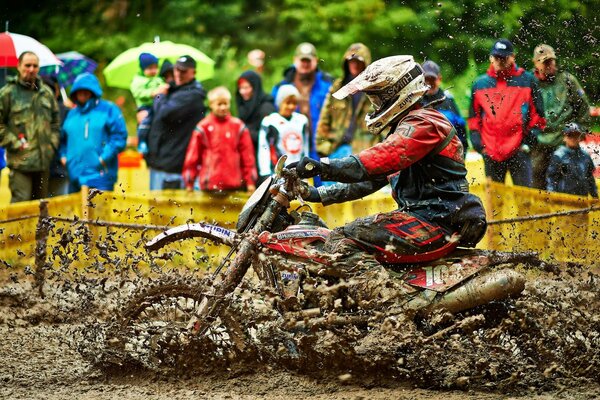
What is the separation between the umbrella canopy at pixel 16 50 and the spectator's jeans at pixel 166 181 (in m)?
2.17

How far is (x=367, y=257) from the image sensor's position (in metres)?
6.43

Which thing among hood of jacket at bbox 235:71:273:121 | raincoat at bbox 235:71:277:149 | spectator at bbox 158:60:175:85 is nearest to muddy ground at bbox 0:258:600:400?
raincoat at bbox 235:71:277:149

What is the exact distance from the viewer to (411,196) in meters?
6.54

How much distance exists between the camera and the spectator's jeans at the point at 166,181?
12664mm

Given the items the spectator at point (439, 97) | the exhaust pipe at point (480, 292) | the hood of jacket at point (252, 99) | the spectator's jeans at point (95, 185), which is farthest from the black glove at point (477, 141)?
the exhaust pipe at point (480, 292)

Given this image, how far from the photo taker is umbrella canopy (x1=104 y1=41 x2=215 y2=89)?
47.2ft

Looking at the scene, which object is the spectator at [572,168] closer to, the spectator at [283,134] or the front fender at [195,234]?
the spectator at [283,134]

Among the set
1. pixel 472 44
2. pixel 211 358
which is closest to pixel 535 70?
pixel 472 44

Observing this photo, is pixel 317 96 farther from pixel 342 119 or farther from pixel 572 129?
pixel 572 129

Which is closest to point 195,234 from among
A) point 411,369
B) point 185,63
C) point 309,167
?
point 309,167

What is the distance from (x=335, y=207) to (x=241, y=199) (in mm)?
1008

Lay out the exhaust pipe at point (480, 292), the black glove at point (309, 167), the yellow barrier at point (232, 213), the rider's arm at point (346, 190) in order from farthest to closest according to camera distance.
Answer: the yellow barrier at point (232, 213)
the rider's arm at point (346, 190)
the exhaust pipe at point (480, 292)
the black glove at point (309, 167)

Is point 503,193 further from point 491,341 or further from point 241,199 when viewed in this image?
point 491,341

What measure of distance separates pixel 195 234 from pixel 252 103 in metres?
6.72
